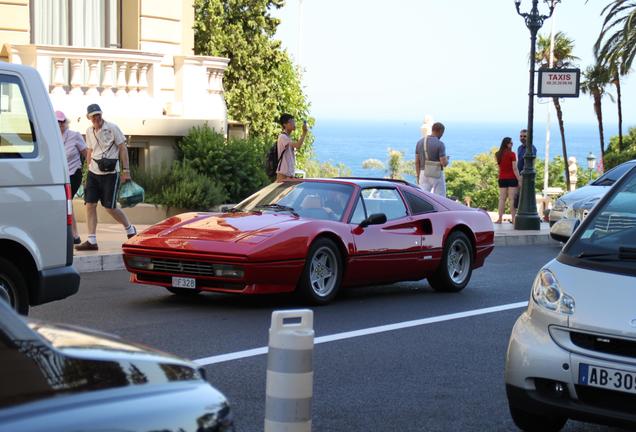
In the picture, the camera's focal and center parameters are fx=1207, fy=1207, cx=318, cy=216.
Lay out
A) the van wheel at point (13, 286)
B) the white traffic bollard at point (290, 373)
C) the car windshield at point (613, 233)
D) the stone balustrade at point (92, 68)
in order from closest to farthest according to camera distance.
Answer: the white traffic bollard at point (290, 373)
the car windshield at point (613, 233)
the van wheel at point (13, 286)
the stone balustrade at point (92, 68)

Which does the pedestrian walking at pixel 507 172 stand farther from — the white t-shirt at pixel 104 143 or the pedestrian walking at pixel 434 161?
the white t-shirt at pixel 104 143

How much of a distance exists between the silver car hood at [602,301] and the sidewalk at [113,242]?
891 cm

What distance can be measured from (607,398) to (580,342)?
0.32 m

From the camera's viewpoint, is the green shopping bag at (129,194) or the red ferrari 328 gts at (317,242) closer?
the red ferrari 328 gts at (317,242)

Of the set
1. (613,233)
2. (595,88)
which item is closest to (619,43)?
(595,88)

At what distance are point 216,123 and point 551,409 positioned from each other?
16.0 metres

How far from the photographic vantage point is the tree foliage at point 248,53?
33.8 metres

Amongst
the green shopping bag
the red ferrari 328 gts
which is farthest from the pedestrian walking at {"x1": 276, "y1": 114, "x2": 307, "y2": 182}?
the red ferrari 328 gts

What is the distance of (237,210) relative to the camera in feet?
42.0

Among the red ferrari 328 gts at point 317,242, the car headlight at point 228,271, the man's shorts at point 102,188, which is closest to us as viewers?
the car headlight at point 228,271

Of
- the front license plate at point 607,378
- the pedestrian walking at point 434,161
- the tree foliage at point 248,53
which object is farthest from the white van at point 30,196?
the tree foliage at point 248,53

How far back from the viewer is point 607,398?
20.2ft

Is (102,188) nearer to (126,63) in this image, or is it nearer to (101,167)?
(101,167)

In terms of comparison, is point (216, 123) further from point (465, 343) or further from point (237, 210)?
point (465, 343)
